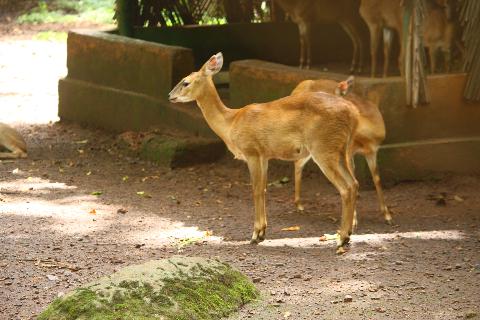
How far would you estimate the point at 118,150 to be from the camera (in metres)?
11.4

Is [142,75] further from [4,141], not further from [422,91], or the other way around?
[422,91]

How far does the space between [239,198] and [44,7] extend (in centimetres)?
1582

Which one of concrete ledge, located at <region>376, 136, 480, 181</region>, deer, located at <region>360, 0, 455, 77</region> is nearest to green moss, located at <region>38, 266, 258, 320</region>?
concrete ledge, located at <region>376, 136, 480, 181</region>

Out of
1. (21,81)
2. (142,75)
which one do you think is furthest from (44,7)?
(142,75)

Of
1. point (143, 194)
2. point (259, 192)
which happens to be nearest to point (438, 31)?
point (143, 194)

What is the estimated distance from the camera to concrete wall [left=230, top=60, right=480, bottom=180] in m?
9.38

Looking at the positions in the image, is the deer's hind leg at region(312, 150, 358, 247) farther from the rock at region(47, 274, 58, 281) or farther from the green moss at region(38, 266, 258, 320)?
the rock at region(47, 274, 58, 281)

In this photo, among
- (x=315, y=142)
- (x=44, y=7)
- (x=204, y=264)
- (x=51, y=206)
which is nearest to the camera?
(x=204, y=264)

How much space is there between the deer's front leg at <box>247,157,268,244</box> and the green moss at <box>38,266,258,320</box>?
5.64 ft

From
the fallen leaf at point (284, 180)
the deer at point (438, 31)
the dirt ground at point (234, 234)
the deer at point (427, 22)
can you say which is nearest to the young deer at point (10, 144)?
the dirt ground at point (234, 234)

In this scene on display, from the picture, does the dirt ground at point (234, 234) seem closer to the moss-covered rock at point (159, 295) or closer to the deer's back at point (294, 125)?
the moss-covered rock at point (159, 295)

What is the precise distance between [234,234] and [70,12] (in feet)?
55.5

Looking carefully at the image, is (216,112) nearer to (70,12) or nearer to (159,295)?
(159,295)

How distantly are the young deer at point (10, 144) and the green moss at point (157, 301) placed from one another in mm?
5634
